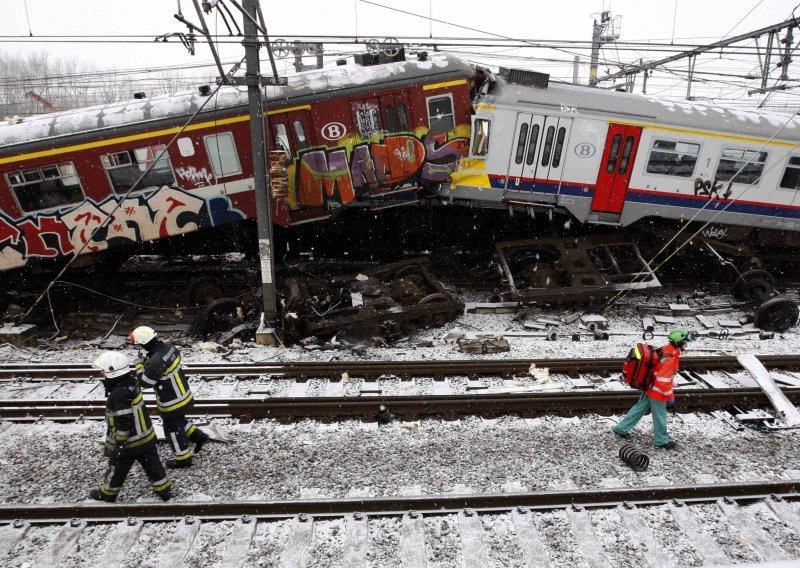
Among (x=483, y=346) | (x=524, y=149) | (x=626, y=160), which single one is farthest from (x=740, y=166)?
(x=483, y=346)

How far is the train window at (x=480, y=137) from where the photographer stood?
10.1m

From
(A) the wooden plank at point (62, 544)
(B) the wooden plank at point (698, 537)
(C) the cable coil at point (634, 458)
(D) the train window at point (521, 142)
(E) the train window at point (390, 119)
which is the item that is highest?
(E) the train window at point (390, 119)

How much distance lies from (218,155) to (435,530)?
7874mm

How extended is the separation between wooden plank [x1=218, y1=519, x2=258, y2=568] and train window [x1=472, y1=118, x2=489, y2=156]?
7.97 metres

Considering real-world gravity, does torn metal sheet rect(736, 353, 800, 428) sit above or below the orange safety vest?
below

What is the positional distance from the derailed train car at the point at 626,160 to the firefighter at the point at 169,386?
676cm

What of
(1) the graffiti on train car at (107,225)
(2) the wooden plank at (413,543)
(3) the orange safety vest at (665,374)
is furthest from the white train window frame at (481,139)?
(2) the wooden plank at (413,543)

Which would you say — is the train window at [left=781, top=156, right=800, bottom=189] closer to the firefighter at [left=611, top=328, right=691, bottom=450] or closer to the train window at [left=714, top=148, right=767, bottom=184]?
the train window at [left=714, top=148, right=767, bottom=184]

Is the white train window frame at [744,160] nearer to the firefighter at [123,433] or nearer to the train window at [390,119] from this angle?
the train window at [390,119]

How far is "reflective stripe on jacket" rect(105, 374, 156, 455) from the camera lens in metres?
4.80

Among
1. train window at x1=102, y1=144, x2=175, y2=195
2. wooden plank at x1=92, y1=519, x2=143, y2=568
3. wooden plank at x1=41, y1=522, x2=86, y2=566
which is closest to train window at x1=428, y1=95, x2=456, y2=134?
train window at x1=102, y1=144, x2=175, y2=195

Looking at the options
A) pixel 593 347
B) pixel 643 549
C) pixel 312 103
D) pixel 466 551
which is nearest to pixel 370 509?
pixel 466 551

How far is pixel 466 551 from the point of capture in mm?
4398

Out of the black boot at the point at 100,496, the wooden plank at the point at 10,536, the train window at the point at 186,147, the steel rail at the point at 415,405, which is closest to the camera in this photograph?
the wooden plank at the point at 10,536
